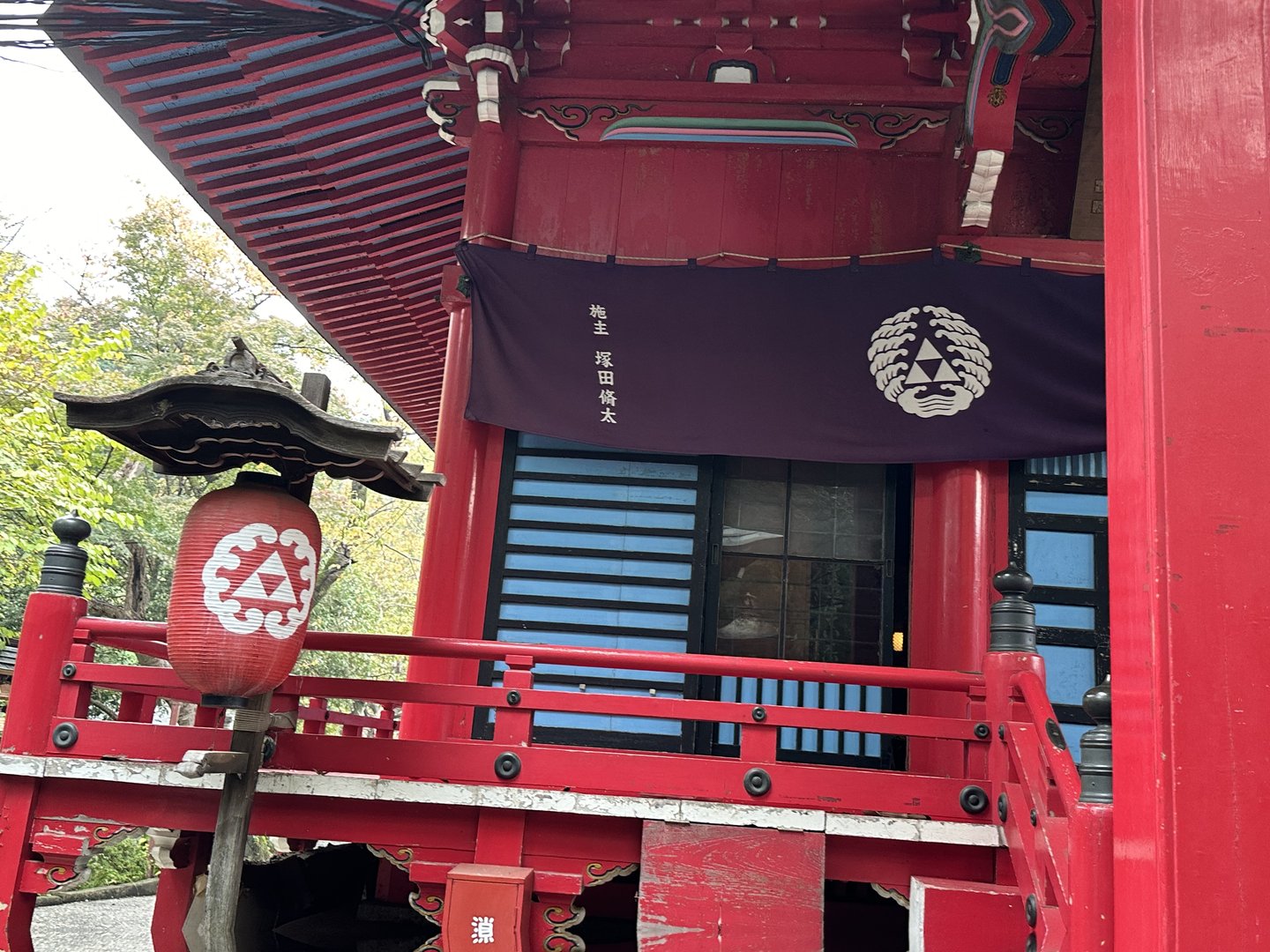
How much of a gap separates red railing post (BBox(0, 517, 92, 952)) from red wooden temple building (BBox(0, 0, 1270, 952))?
0.02 metres

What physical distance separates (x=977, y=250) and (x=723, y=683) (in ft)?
9.31

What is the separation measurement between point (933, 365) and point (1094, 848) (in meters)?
3.76

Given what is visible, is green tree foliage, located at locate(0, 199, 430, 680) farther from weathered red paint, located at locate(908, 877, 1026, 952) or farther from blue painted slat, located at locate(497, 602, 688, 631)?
weathered red paint, located at locate(908, 877, 1026, 952)

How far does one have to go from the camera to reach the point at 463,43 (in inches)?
248

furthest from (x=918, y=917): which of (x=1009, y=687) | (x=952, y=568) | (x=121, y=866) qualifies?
(x=121, y=866)

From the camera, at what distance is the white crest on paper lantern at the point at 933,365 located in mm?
5953

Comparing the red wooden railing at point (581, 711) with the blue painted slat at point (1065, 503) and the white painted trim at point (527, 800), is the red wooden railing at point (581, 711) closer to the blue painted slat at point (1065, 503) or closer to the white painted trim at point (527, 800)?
the white painted trim at point (527, 800)

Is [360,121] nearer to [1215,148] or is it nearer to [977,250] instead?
[977,250]

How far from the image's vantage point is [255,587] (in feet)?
13.2

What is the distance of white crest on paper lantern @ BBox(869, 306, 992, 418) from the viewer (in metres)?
5.95

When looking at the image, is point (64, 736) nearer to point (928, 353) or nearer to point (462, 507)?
point (462, 507)

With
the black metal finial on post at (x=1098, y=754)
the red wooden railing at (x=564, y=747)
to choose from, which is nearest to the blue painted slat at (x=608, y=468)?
the red wooden railing at (x=564, y=747)

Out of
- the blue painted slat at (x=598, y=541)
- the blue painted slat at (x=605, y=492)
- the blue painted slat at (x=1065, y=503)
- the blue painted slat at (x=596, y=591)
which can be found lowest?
the blue painted slat at (x=596, y=591)

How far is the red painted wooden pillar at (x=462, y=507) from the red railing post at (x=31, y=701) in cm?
176
